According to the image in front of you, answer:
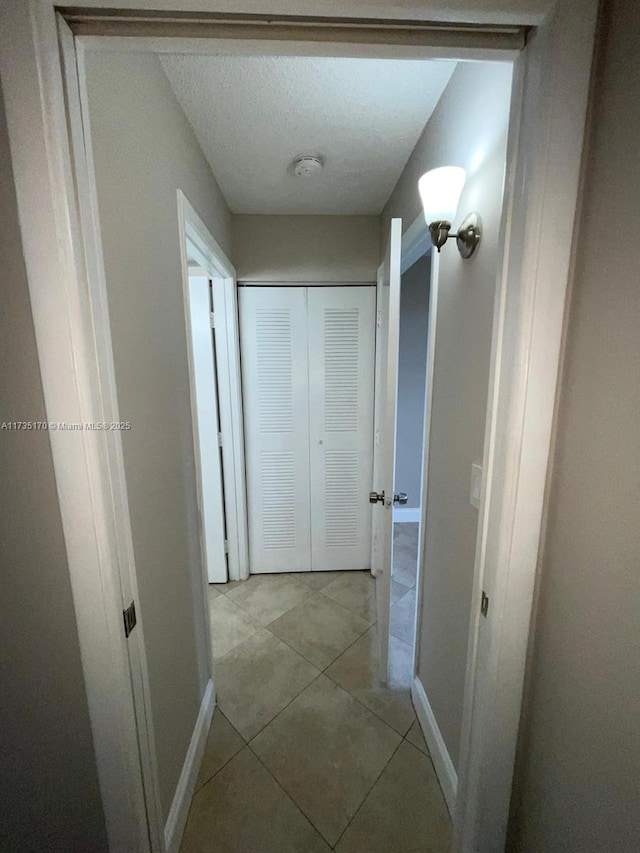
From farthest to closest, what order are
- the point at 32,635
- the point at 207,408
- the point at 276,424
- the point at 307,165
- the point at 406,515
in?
the point at 406,515 → the point at 276,424 → the point at 207,408 → the point at 307,165 → the point at 32,635

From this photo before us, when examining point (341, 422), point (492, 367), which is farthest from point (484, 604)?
point (341, 422)

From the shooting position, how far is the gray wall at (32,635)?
1.96 ft

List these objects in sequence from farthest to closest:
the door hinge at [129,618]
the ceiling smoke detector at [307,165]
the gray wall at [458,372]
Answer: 1. the ceiling smoke detector at [307,165]
2. the gray wall at [458,372]
3. the door hinge at [129,618]

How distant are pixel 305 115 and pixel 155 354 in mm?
1114

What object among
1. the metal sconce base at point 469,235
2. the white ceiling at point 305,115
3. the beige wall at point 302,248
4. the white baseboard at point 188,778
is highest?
the white ceiling at point 305,115

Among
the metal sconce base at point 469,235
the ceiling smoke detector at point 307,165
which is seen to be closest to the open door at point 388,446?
the metal sconce base at point 469,235

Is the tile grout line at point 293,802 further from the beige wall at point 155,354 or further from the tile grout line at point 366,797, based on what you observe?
the beige wall at point 155,354

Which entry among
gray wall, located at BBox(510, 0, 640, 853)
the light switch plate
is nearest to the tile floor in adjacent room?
gray wall, located at BBox(510, 0, 640, 853)

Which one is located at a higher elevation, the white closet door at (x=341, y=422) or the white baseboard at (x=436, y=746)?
the white closet door at (x=341, y=422)

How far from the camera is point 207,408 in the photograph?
202 cm

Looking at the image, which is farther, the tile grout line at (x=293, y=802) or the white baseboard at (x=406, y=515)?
the white baseboard at (x=406, y=515)

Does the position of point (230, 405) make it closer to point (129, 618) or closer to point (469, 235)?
point (129, 618)

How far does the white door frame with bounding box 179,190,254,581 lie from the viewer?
194 centimetres

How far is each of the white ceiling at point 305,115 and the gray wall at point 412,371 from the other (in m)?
1.37
